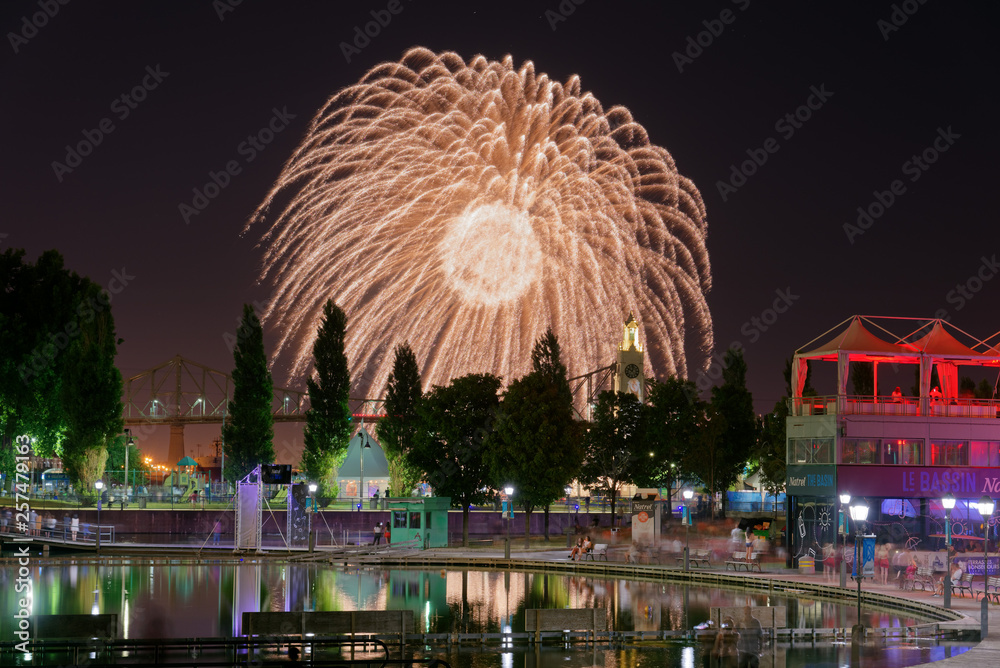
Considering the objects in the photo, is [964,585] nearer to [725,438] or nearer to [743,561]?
[743,561]

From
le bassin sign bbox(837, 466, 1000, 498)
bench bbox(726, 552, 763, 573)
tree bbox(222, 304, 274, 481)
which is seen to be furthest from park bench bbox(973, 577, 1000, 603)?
tree bbox(222, 304, 274, 481)

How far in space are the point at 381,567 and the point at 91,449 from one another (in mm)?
31405

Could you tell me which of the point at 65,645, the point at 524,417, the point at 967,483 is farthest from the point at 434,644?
the point at 524,417

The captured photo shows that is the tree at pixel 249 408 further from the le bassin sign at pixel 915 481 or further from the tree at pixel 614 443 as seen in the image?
the le bassin sign at pixel 915 481

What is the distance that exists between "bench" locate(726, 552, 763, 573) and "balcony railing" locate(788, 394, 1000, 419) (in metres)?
7.29

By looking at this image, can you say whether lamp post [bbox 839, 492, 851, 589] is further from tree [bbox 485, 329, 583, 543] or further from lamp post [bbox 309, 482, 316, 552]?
lamp post [bbox 309, 482, 316, 552]

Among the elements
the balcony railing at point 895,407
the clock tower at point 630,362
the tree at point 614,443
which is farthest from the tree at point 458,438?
the clock tower at point 630,362

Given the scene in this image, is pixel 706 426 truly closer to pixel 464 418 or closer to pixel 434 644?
pixel 464 418

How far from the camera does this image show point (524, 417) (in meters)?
61.8

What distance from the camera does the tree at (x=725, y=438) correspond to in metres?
75.3

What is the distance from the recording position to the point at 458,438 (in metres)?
63.3

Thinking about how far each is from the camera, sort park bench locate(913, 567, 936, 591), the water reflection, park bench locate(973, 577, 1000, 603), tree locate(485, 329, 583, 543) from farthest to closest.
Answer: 1. tree locate(485, 329, 583, 543)
2. park bench locate(913, 567, 936, 591)
3. park bench locate(973, 577, 1000, 603)
4. the water reflection

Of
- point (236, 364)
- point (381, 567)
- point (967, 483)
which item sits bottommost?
point (381, 567)

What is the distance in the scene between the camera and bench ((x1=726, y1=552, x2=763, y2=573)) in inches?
1763
